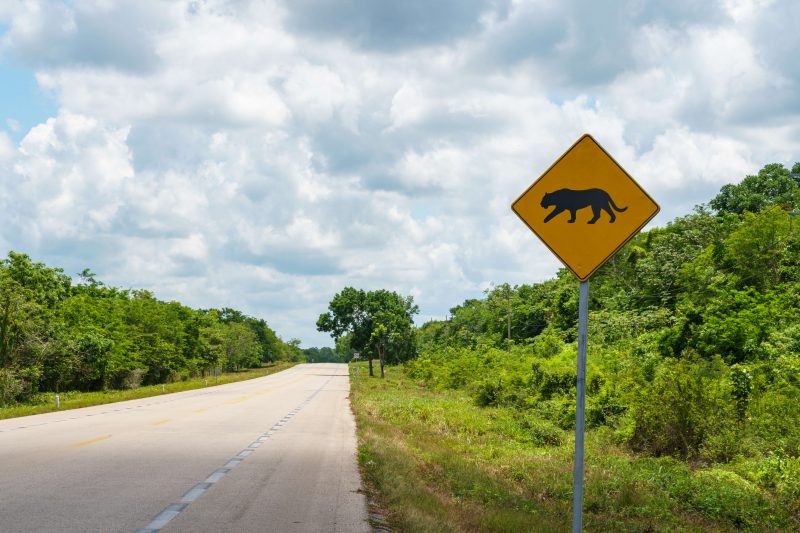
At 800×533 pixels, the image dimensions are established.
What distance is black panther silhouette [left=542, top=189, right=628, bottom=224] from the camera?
5859 millimetres

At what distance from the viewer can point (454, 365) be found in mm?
48000

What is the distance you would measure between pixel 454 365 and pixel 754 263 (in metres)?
20.1

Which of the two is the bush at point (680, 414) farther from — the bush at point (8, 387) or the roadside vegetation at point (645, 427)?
the bush at point (8, 387)

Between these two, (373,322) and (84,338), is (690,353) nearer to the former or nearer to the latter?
(84,338)

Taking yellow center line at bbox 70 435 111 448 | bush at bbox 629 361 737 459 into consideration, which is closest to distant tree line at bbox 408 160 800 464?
bush at bbox 629 361 737 459

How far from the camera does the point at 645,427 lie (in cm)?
1772

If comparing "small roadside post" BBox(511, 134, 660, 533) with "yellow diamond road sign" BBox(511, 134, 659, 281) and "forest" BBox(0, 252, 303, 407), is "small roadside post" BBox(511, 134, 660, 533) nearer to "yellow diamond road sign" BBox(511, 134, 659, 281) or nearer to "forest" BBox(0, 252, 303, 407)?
"yellow diamond road sign" BBox(511, 134, 659, 281)

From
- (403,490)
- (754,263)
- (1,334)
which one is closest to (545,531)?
(403,490)

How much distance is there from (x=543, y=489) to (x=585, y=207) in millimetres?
8198

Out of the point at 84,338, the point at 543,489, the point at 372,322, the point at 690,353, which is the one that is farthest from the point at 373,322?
the point at 543,489

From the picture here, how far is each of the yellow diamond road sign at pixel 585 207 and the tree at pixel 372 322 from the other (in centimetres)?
7868

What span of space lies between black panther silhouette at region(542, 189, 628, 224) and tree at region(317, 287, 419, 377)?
258 feet

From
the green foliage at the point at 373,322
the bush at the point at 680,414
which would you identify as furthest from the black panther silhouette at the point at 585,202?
the green foliage at the point at 373,322

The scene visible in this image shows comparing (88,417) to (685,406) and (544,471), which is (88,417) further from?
(685,406)
